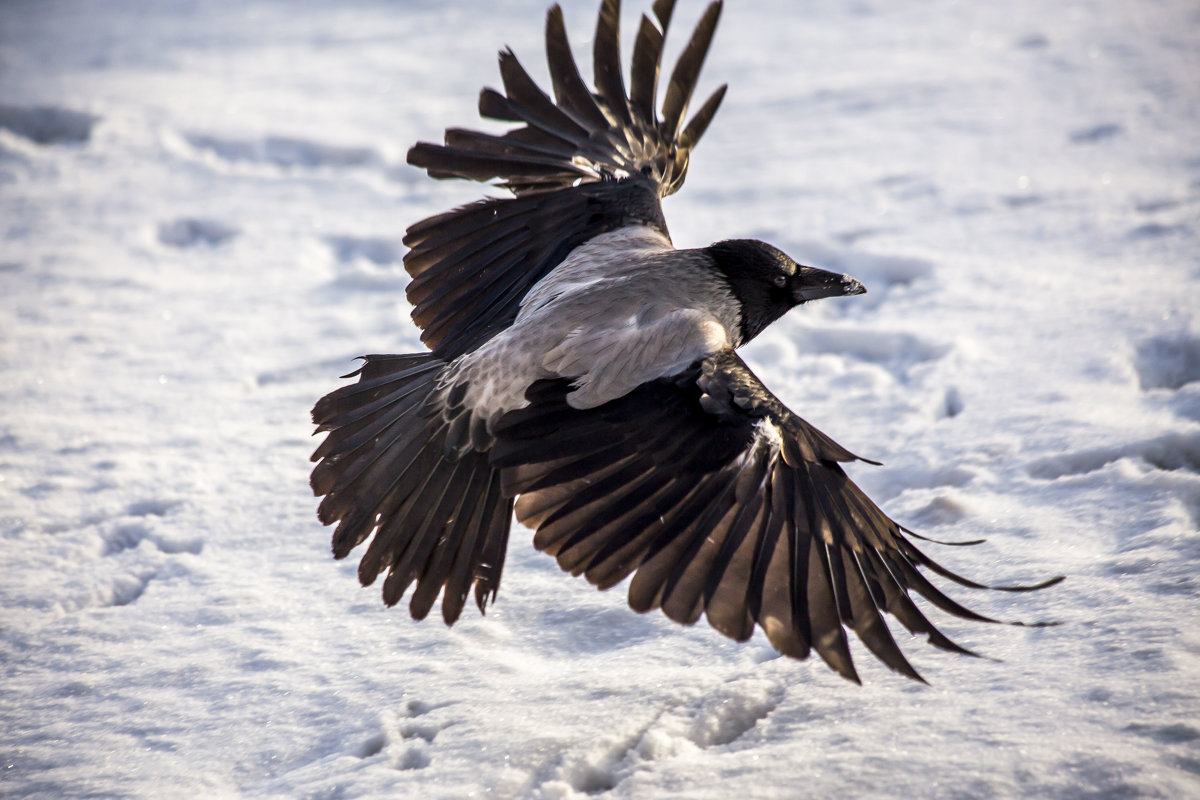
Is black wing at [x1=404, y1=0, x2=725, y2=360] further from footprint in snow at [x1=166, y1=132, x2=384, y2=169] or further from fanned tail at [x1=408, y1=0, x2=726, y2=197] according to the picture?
footprint in snow at [x1=166, y1=132, x2=384, y2=169]

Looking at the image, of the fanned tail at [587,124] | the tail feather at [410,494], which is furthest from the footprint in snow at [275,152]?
the tail feather at [410,494]

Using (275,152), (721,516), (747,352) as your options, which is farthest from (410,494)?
(275,152)

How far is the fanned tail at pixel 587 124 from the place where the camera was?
12.1 feet

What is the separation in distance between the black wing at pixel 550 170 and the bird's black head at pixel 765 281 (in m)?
0.35

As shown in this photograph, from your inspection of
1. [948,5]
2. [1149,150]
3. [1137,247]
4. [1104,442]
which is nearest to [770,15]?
[948,5]

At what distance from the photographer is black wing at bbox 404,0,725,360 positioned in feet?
11.6

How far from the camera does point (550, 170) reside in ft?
12.2

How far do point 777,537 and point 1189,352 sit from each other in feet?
8.05

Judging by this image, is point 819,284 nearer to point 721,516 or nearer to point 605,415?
point 605,415

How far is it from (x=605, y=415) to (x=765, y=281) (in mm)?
1178

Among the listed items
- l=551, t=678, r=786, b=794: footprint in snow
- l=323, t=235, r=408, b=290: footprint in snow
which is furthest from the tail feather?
l=323, t=235, r=408, b=290: footprint in snow

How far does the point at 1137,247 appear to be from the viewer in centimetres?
475

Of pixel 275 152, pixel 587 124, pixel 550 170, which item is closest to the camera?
pixel 550 170

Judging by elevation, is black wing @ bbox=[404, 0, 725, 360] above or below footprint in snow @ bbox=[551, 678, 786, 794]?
above
